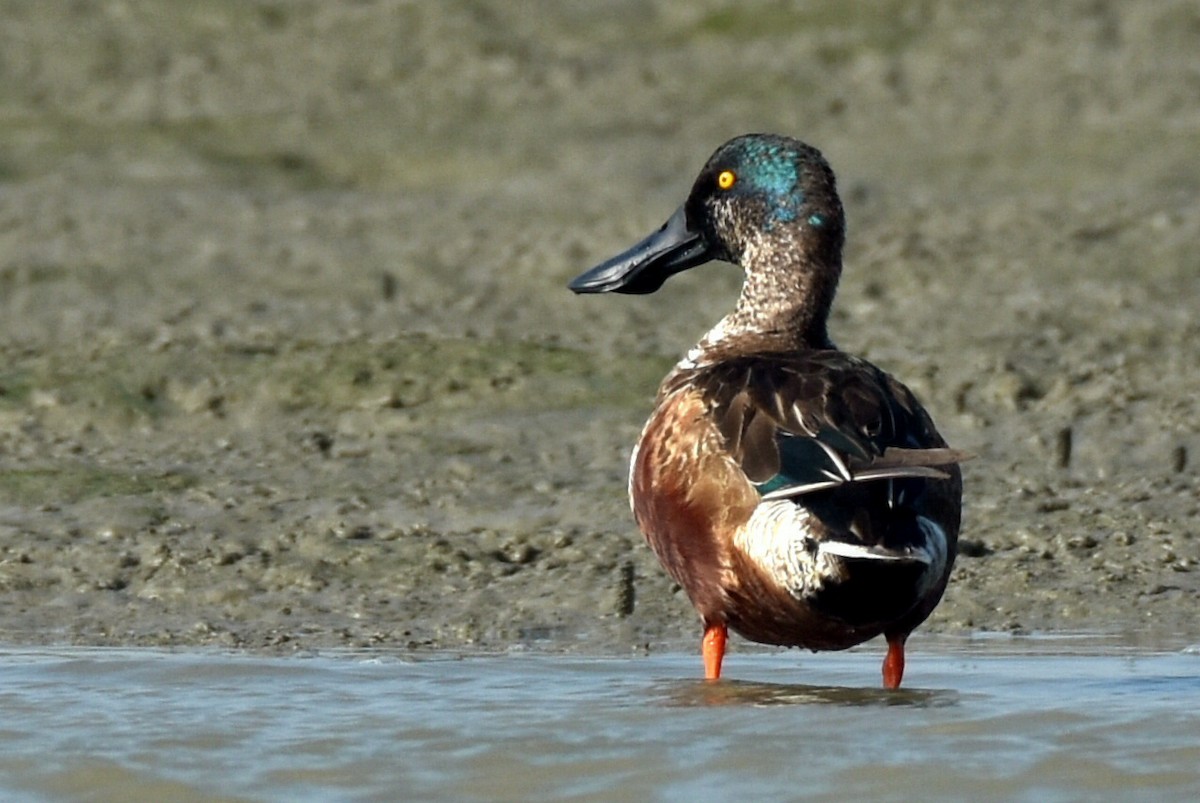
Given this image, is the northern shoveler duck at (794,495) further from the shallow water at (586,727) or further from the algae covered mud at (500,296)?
the algae covered mud at (500,296)

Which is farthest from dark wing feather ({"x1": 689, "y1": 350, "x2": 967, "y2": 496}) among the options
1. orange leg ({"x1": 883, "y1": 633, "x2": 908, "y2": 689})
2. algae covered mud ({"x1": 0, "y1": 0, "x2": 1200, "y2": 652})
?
algae covered mud ({"x1": 0, "y1": 0, "x2": 1200, "y2": 652})

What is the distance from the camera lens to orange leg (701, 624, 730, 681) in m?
5.74

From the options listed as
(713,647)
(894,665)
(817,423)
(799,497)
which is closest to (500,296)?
(713,647)

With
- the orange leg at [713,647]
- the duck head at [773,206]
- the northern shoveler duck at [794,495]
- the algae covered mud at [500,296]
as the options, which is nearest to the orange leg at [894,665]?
the northern shoveler duck at [794,495]

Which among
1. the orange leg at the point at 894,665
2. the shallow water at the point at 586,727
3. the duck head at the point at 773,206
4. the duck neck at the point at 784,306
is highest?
the duck head at the point at 773,206

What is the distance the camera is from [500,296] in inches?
396

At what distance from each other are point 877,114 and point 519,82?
1870mm

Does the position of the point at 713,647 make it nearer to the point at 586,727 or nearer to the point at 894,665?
the point at 894,665

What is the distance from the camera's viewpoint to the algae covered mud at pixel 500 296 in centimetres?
697

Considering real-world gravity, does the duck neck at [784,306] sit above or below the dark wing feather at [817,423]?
above

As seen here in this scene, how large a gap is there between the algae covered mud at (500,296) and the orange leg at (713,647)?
59cm

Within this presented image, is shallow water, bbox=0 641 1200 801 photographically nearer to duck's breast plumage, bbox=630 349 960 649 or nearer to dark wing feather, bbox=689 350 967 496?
duck's breast plumage, bbox=630 349 960 649

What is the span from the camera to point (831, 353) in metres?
5.94

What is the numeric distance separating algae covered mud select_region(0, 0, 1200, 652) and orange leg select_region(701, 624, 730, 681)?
594 mm
